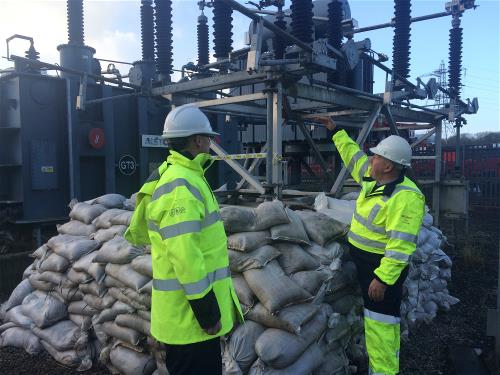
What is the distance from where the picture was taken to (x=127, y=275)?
329 centimetres

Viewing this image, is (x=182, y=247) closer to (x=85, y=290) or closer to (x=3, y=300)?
(x=85, y=290)

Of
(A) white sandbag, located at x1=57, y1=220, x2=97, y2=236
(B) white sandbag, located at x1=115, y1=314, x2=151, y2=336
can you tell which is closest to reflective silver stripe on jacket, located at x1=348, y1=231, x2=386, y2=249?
(B) white sandbag, located at x1=115, y1=314, x2=151, y2=336

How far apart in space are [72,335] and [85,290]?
1.25ft

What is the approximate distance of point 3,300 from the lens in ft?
15.7

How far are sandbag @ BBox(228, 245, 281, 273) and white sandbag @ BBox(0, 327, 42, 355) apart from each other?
2.09 m

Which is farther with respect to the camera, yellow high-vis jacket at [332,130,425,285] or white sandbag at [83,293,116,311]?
white sandbag at [83,293,116,311]

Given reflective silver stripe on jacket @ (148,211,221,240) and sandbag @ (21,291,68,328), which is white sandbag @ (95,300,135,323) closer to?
sandbag @ (21,291,68,328)

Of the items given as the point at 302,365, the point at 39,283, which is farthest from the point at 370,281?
the point at 39,283

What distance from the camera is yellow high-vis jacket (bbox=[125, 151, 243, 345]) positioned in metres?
1.86

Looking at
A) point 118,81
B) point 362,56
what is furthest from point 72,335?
point 362,56

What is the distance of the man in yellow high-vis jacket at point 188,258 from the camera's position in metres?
1.87

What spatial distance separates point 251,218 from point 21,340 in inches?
96.8

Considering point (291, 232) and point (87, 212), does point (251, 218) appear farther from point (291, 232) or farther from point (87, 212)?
point (87, 212)

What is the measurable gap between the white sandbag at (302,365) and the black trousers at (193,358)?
61 cm
